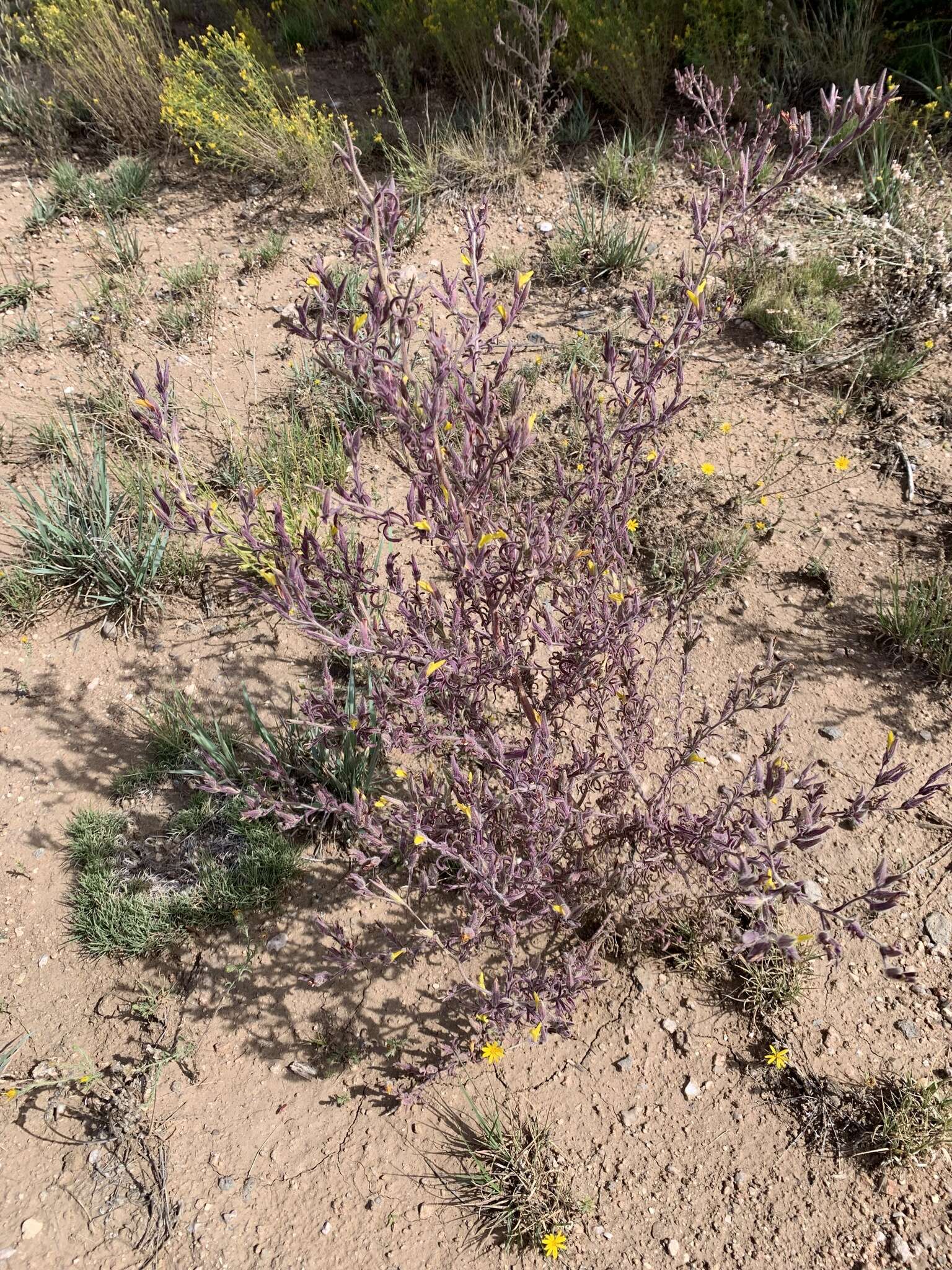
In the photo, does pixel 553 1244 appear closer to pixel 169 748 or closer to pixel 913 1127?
pixel 913 1127

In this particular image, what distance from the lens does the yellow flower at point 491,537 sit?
5.59 ft

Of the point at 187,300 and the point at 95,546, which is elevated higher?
the point at 187,300

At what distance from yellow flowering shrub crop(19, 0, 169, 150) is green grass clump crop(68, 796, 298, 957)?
512 cm

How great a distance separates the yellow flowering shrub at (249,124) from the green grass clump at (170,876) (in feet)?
13.4

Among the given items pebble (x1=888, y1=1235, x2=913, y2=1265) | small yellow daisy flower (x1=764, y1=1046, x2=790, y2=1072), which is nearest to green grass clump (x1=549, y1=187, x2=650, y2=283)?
small yellow daisy flower (x1=764, y1=1046, x2=790, y2=1072)

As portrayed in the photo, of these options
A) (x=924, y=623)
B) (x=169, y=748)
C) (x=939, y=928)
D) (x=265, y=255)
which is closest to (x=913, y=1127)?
(x=939, y=928)

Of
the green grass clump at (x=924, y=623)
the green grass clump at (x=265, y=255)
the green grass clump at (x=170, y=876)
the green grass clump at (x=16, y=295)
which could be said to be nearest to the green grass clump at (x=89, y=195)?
the green grass clump at (x=16, y=295)

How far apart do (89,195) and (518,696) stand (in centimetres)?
500

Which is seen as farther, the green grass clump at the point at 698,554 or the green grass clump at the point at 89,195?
the green grass clump at the point at 89,195

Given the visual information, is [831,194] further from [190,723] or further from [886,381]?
[190,723]

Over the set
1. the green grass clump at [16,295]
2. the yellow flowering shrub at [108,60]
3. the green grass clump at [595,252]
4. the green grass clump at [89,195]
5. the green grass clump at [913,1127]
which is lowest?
the green grass clump at [913,1127]

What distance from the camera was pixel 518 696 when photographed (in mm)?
2242

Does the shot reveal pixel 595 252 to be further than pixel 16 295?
No

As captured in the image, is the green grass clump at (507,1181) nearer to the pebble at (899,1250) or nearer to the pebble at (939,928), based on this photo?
the pebble at (899,1250)
